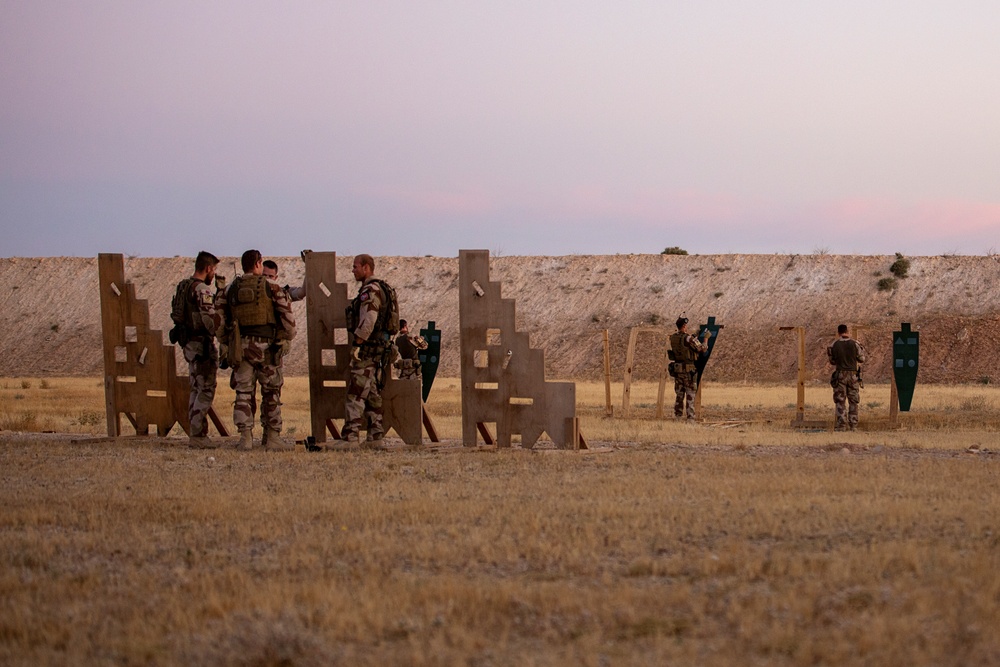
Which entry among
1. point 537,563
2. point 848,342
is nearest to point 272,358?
point 537,563

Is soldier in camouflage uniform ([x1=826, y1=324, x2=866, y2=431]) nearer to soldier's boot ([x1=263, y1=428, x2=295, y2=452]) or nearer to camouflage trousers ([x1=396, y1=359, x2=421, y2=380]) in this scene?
camouflage trousers ([x1=396, y1=359, x2=421, y2=380])

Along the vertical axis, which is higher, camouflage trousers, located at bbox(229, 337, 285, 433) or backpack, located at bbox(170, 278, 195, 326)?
backpack, located at bbox(170, 278, 195, 326)

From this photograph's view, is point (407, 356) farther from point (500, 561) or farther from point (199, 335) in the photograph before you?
point (500, 561)

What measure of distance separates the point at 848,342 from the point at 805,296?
4002cm

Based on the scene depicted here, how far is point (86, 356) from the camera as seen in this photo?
195 ft

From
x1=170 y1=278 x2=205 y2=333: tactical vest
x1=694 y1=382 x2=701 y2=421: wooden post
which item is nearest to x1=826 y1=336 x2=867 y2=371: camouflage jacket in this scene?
x1=694 y1=382 x2=701 y2=421: wooden post

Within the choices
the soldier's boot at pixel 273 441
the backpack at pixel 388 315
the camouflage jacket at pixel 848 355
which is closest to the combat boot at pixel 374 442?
the soldier's boot at pixel 273 441

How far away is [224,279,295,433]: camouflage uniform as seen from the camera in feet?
41.7

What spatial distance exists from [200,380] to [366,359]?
2.10 meters

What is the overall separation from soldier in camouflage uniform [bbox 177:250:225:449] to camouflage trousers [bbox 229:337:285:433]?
0.49 m

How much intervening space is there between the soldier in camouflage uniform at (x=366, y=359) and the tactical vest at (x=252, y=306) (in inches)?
36.6

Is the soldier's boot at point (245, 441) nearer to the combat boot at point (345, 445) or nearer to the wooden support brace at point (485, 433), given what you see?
the combat boot at point (345, 445)

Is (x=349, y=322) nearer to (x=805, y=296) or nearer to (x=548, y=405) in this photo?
(x=548, y=405)

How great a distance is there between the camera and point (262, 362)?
12.7 m
